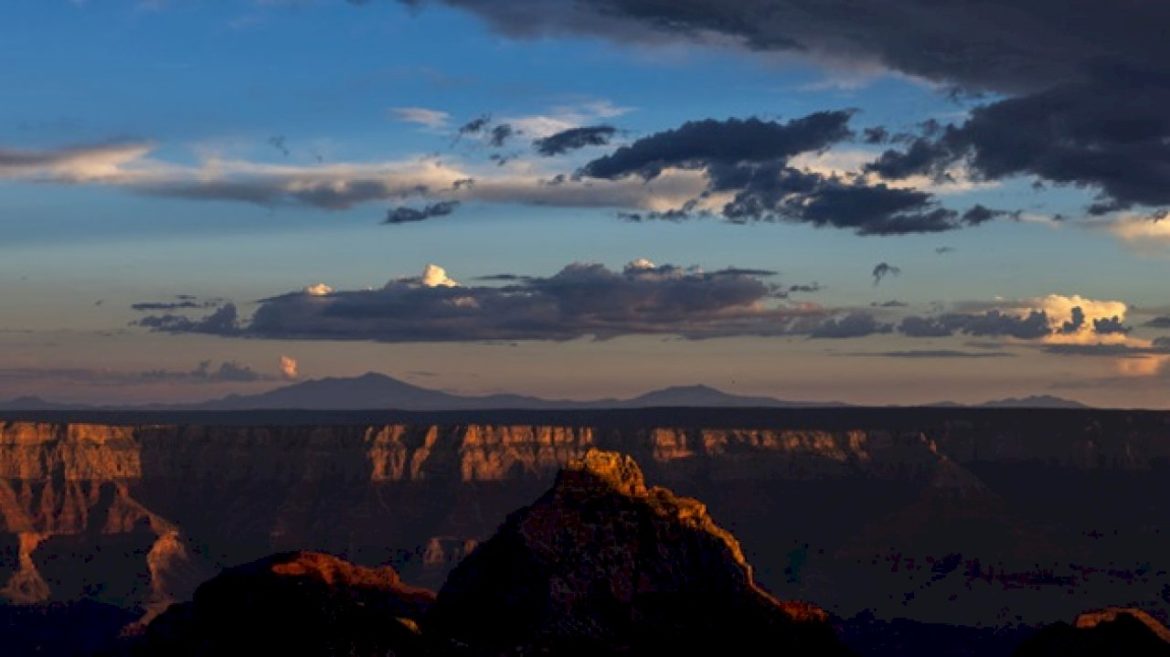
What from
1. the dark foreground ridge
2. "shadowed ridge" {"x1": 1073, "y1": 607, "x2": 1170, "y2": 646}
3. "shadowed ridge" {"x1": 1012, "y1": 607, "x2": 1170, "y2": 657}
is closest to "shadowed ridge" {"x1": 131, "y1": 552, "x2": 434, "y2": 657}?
the dark foreground ridge

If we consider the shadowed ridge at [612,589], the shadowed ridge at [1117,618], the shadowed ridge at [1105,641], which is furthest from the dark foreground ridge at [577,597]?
the shadowed ridge at [1117,618]

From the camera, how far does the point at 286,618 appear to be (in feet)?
452

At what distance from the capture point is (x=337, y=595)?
488 feet

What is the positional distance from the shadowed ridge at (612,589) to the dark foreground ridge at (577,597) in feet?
0.44

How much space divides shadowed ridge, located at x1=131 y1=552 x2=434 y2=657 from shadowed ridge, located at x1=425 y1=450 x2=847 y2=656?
6149 millimetres

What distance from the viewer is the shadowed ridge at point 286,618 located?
13125 cm

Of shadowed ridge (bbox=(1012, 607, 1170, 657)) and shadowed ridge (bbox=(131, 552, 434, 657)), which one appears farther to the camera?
shadowed ridge (bbox=(1012, 607, 1170, 657))

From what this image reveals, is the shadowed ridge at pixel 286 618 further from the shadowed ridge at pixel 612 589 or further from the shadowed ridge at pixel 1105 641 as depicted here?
the shadowed ridge at pixel 1105 641

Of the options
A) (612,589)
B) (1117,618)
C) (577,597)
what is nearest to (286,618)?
(577,597)

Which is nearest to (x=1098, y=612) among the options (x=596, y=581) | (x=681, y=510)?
(x=681, y=510)

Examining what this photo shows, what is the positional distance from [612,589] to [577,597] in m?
2.93

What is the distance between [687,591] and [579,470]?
15047mm

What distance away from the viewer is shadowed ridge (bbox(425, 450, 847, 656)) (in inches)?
5945

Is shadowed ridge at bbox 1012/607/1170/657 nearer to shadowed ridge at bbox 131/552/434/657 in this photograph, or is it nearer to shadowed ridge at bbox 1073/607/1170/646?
shadowed ridge at bbox 1073/607/1170/646
